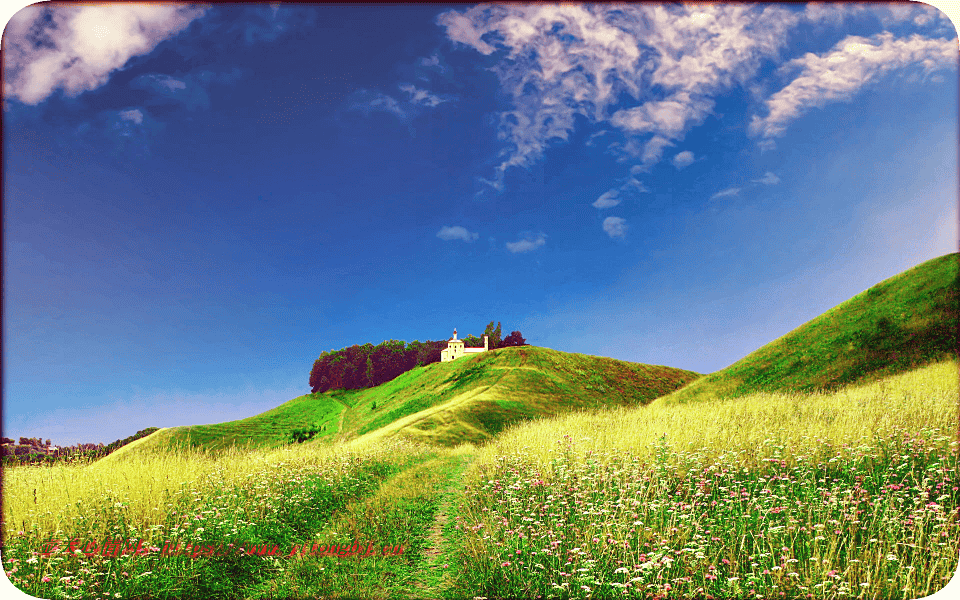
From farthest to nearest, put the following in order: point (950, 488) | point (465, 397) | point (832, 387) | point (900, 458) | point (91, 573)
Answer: point (465, 397)
point (832, 387)
point (900, 458)
point (950, 488)
point (91, 573)

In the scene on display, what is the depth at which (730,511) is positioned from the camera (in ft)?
22.3

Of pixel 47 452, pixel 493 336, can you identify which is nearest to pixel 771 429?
pixel 47 452

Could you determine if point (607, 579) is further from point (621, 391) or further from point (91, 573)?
point (621, 391)

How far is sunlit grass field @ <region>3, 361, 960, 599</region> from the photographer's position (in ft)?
15.8

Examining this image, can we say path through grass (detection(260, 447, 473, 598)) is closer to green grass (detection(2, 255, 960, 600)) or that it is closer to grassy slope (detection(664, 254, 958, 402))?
green grass (detection(2, 255, 960, 600))

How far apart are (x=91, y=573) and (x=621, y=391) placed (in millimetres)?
44664

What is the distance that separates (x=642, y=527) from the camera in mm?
5859

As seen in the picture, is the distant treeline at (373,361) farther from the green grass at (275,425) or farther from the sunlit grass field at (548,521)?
the sunlit grass field at (548,521)

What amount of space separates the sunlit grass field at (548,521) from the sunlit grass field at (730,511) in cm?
4

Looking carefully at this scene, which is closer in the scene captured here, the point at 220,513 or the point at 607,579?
the point at 607,579

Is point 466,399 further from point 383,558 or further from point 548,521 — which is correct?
point 383,558

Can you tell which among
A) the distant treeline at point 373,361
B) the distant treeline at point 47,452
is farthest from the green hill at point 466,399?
the distant treeline at point 47,452

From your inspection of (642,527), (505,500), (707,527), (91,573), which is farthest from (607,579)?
(91,573)

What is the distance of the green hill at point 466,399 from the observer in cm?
A: 3291
